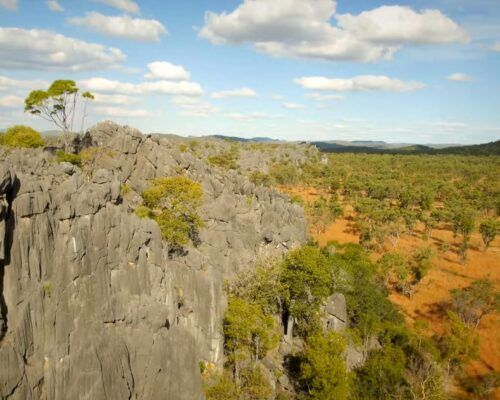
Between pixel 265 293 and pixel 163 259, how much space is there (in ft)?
52.4

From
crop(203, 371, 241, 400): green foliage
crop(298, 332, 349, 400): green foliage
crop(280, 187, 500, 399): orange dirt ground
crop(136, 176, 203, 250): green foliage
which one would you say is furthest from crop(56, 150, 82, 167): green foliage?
crop(280, 187, 500, 399): orange dirt ground

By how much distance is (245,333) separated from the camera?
41312 millimetres

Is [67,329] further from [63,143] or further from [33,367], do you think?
[63,143]

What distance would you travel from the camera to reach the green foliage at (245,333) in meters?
41.4

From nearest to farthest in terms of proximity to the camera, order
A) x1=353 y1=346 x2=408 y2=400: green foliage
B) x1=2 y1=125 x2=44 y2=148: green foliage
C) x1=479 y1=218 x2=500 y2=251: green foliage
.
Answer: x1=353 y1=346 x2=408 y2=400: green foliage < x1=2 y1=125 x2=44 y2=148: green foliage < x1=479 y1=218 x2=500 y2=251: green foliage

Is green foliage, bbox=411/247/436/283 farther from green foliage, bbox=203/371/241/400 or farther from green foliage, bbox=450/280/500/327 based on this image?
green foliage, bbox=203/371/241/400

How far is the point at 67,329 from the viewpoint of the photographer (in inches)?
1114

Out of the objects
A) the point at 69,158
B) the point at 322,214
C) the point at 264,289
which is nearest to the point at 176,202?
the point at 264,289

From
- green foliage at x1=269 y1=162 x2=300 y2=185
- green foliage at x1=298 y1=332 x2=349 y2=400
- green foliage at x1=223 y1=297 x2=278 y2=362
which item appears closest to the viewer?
green foliage at x1=298 y1=332 x2=349 y2=400

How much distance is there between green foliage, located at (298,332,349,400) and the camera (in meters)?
38.7

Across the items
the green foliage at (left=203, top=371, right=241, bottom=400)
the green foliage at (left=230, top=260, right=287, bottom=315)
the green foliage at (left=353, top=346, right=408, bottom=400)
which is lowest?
the green foliage at (left=353, top=346, right=408, bottom=400)

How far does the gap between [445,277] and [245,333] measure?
58756 mm

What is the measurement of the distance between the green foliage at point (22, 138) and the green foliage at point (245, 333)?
135 feet

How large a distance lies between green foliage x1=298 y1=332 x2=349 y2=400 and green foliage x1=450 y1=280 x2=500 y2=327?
30552 millimetres
